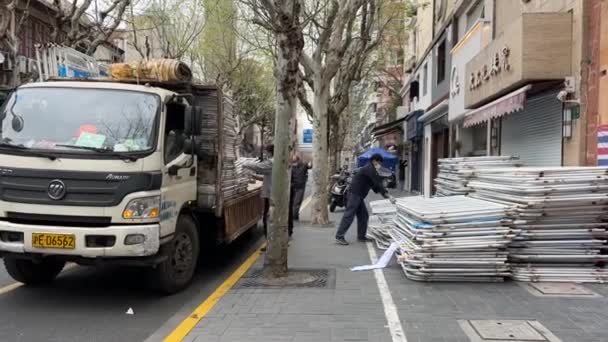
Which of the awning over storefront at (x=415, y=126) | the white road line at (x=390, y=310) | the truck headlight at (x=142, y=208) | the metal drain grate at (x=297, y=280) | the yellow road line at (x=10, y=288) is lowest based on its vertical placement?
the yellow road line at (x=10, y=288)

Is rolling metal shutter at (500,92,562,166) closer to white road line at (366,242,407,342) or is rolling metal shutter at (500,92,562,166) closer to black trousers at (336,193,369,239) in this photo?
black trousers at (336,193,369,239)

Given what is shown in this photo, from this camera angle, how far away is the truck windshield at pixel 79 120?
242 inches

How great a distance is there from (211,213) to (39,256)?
2.26 m

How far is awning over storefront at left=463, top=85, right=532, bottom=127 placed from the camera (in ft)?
30.4

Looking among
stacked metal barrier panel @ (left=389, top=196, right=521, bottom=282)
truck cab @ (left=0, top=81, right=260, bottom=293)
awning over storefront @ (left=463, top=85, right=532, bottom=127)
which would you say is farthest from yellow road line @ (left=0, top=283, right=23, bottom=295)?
awning over storefront @ (left=463, top=85, right=532, bottom=127)

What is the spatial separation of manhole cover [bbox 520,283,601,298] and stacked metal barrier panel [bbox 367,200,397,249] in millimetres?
3123

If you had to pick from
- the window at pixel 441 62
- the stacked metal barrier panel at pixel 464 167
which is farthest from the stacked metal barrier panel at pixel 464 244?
the window at pixel 441 62

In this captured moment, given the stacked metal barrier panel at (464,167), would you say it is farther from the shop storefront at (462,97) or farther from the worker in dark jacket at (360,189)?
the shop storefront at (462,97)

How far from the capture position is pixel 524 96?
30.3 ft

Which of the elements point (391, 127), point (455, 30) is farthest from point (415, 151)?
point (455, 30)

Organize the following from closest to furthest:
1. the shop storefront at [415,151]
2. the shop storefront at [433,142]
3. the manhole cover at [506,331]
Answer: the manhole cover at [506,331] → the shop storefront at [433,142] → the shop storefront at [415,151]

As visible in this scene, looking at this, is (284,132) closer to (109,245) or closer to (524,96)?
(109,245)

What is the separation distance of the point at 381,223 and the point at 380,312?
4.69 meters

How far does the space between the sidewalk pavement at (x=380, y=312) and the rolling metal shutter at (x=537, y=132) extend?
3.48 metres
